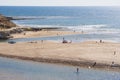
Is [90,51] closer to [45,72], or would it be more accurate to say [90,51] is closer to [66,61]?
[66,61]

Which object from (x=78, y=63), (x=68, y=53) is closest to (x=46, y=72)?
(x=78, y=63)

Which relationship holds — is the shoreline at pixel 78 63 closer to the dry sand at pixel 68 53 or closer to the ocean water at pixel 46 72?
the dry sand at pixel 68 53

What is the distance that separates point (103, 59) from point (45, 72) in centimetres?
1085

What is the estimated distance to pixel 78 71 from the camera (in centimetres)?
4847

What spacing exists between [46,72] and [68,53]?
468 inches

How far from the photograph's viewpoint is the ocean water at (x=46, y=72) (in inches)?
1772

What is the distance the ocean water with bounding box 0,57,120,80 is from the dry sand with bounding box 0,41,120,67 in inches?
105

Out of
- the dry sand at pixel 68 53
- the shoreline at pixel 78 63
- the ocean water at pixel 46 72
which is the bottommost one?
the ocean water at pixel 46 72

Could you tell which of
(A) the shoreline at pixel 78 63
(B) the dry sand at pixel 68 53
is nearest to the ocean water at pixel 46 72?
(A) the shoreline at pixel 78 63

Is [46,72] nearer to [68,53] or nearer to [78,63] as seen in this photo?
[78,63]

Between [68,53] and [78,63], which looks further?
[68,53]

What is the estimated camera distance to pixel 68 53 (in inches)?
2335

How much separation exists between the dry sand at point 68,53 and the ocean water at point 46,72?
105 inches

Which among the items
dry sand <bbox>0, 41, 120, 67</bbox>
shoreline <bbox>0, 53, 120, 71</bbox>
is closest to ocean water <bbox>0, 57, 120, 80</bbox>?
shoreline <bbox>0, 53, 120, 71</bbox>
